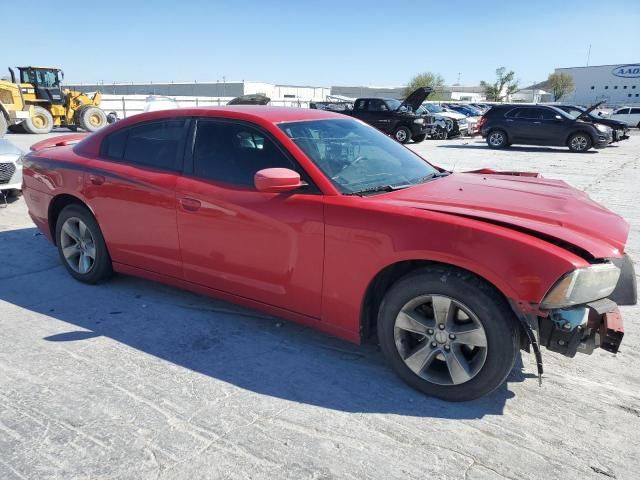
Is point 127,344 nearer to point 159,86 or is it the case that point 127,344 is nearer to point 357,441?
point 357,441

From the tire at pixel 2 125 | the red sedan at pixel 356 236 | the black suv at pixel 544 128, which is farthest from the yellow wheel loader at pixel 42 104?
the red sedan at pixel 356 236

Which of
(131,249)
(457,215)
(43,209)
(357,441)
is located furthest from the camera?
(43,209)

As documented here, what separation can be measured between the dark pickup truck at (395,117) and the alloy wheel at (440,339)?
1728 centimetres

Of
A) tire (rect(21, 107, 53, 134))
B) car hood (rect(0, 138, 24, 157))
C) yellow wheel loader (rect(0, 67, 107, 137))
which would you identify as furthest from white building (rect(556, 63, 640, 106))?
car hood (rect(0, 138, 24, 157))

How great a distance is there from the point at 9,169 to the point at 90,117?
1543 cm

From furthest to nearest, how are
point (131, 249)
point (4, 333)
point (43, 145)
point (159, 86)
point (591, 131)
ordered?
point (159, 86) < point (591, 131) < point (43, 145) < point (131, 249) < point (4, 333)

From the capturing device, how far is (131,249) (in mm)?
4000

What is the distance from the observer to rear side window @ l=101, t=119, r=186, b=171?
3.75 m

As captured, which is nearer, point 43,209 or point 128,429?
point 128,429

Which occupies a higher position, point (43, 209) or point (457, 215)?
point (457, 215)

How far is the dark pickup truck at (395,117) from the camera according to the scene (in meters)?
19.3

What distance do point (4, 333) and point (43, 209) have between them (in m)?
1.46

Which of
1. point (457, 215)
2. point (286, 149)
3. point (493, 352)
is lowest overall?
point (493, 352)

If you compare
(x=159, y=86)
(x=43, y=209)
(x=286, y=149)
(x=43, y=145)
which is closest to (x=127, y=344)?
(x=286, y=149)
